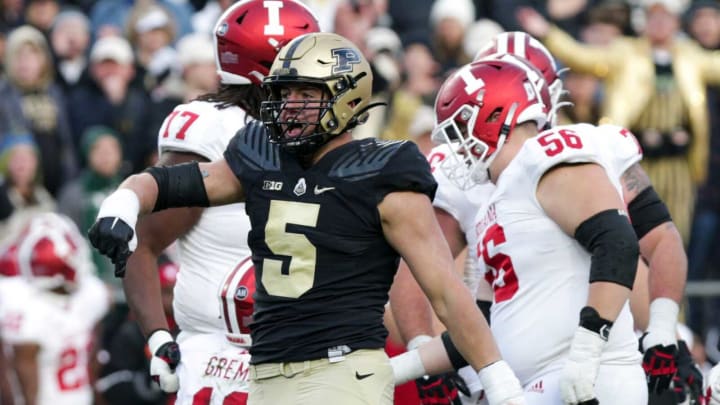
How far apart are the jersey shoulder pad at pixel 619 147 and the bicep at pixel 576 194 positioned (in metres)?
0.31

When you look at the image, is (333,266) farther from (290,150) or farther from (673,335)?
(673,335)

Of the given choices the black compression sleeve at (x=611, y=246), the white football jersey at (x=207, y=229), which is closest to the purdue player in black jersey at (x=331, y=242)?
the black compression sleeve at (x=611, y=246)

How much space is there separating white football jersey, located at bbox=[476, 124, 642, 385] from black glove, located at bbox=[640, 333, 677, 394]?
509mm

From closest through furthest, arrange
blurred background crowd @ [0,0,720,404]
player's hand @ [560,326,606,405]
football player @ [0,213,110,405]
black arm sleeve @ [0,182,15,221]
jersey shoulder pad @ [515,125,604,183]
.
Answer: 1. player's hand @ [560,326,606,405]
2. jersey shoulder pad @ [515,125,604,183]
3. football player @ [0,213,110,405]
4. black arm sleeve @ [0,182,15,221]
5. blurred background crowd @ [0,0,720,404]

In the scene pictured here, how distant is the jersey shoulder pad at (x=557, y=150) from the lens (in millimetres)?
5918

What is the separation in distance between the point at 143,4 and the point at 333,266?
856 centimetres

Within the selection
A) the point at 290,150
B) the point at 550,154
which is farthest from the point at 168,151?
the point at 550,154

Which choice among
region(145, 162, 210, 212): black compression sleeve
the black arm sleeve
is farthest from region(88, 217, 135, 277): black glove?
the black arm sleeve

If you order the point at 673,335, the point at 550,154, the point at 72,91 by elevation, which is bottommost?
the point at 72,91

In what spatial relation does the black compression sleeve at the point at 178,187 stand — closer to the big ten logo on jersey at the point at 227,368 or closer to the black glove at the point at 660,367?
the big ten logo on jersey at the point at 227,368

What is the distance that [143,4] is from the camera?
44.7 ft

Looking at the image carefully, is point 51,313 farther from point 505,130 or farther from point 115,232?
point 115,232

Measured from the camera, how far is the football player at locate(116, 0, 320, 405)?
6473 mm

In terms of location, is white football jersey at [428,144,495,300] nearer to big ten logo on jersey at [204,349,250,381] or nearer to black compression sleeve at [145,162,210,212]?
big ten logo on jersey at [204,349,250,381]
